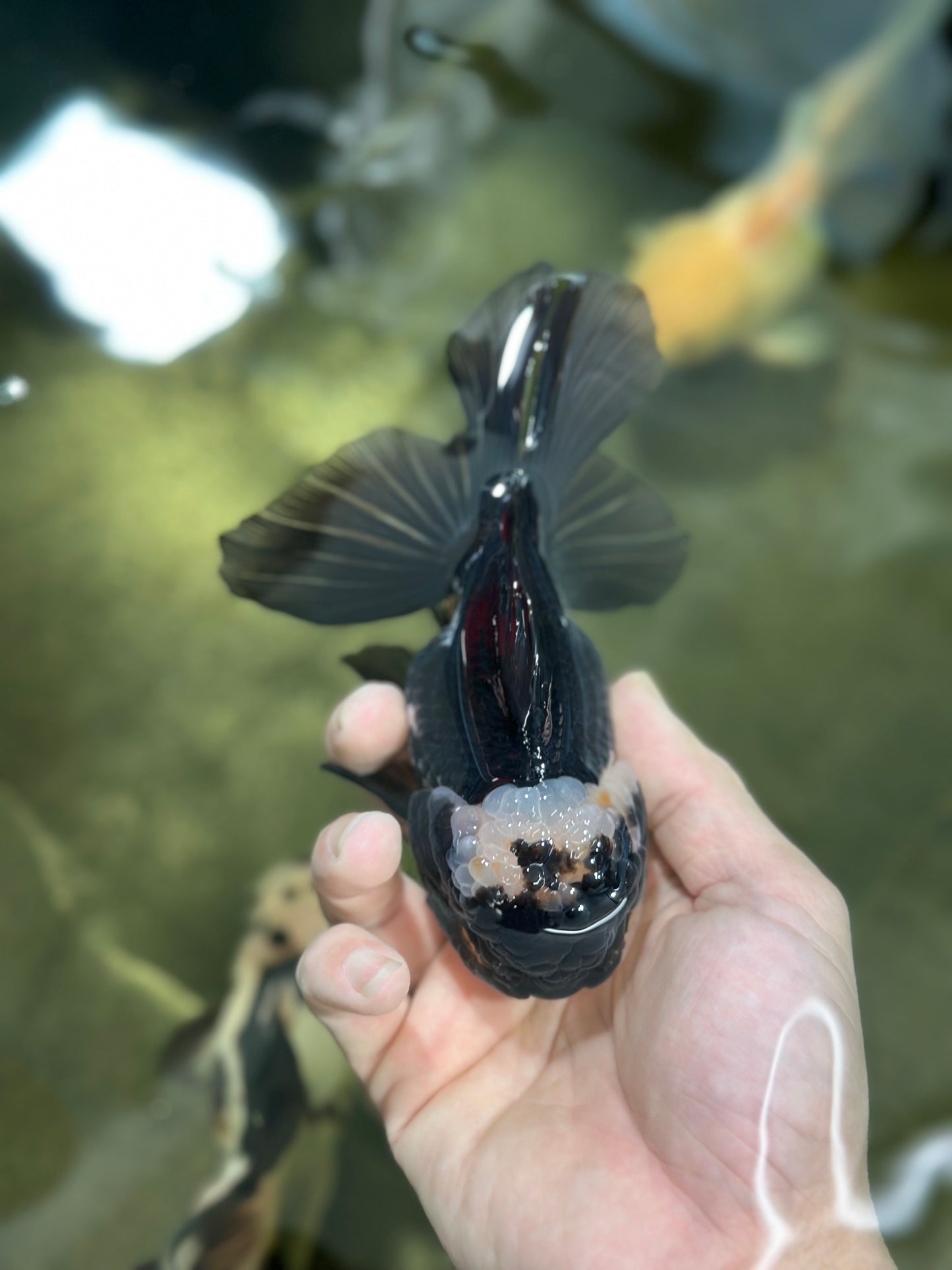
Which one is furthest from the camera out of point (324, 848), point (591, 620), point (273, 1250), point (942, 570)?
point (942, 570)

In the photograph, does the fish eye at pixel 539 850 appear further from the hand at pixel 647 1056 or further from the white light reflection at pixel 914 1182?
the white light reflection at pixel 914 1182

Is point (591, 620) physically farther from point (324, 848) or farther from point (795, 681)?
point (324, 848)

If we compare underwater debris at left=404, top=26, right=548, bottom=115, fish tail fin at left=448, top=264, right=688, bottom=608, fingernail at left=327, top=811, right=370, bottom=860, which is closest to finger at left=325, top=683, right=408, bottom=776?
fingernail at left=327, top=811, right=370, bottom=860

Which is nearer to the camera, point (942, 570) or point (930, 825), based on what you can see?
point (930, 825)

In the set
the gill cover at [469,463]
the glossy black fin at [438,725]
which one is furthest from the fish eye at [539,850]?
the gill cover at [469,463]

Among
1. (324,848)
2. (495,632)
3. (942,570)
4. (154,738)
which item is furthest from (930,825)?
(154,738)

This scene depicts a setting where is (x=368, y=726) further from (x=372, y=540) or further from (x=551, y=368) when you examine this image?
(x=551, y=368)

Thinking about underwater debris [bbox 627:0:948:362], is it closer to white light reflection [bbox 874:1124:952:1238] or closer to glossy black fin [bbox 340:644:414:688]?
glossy black fin [bbox 340:644:414:688]

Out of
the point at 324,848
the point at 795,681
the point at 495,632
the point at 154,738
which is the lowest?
the point at 154,738
